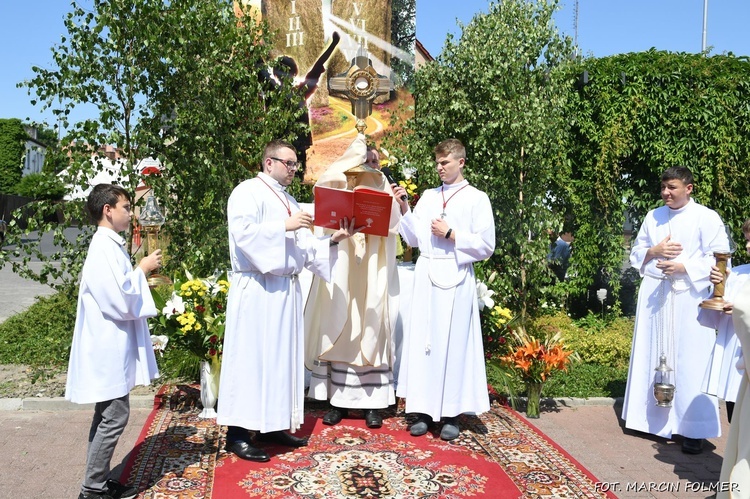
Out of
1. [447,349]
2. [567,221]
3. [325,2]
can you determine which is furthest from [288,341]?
[325,2]

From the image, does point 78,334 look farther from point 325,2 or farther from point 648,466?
point 325,2

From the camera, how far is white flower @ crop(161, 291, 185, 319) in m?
6.31

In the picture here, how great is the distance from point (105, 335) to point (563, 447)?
11.4 feet

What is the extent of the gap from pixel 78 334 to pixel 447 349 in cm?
270

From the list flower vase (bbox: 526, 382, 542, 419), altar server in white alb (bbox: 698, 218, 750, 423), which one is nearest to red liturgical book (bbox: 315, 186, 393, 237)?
flower vase (bbox: 526, 382, 542, 419)

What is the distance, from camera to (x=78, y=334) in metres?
4.28

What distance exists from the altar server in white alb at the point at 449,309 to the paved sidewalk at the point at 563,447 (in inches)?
36.0

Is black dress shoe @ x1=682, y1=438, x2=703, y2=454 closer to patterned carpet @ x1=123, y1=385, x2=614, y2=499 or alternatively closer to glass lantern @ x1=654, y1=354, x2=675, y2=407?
glass lantern @ x1=654, y1=354, x2=675, y2=407

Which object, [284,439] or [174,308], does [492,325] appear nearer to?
[284,439]

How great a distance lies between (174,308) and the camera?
20.8 feet

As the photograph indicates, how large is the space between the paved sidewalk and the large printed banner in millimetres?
5372

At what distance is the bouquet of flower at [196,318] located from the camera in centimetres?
621

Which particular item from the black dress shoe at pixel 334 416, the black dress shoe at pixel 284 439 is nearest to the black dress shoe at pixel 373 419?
the black dress shoe at pixel 334 416

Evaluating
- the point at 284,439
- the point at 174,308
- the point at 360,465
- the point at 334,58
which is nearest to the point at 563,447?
the point at 360,465
